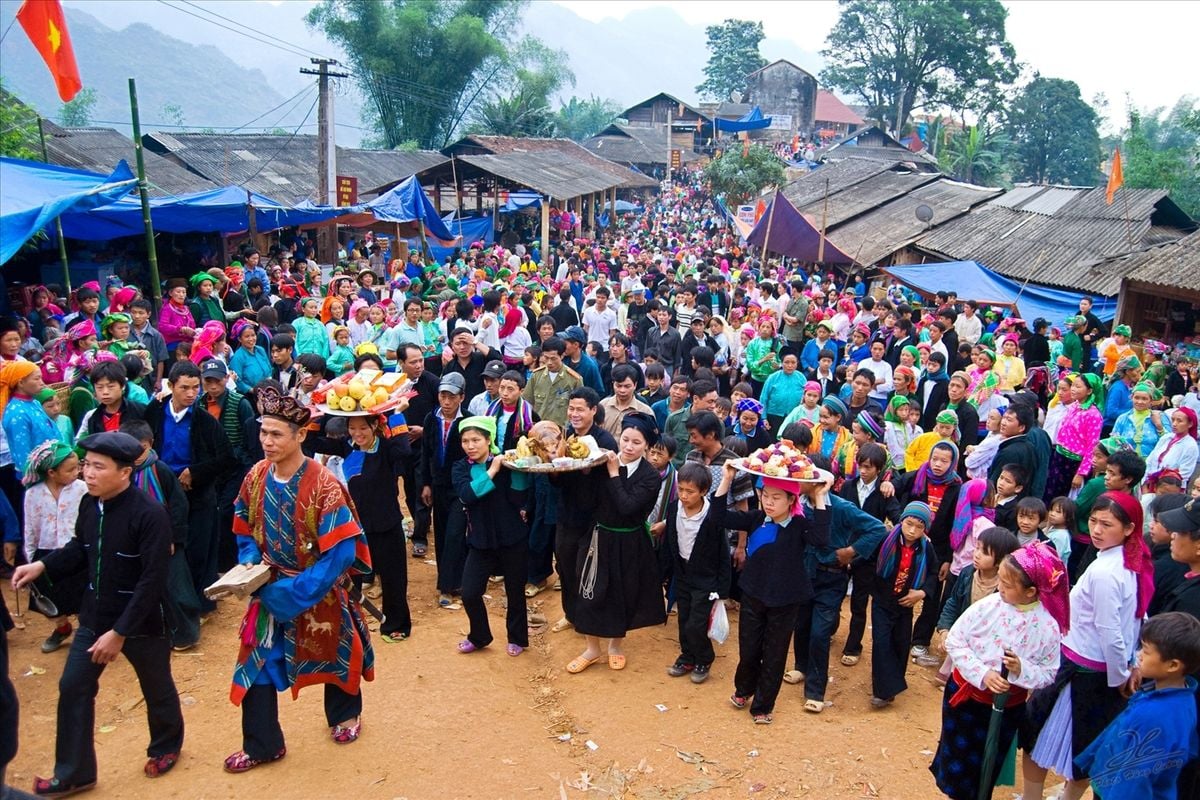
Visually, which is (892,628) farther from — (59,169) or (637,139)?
(637,139)

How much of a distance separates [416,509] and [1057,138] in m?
51.5

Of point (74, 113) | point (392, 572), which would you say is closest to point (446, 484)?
point (392, 572)

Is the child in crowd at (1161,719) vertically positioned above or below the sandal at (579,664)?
above

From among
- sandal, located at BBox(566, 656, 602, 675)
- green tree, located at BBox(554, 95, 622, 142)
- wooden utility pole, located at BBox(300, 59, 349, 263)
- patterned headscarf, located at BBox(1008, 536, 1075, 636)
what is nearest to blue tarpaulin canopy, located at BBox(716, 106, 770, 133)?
green tree, located at BBox(554, 95, 622, 142)

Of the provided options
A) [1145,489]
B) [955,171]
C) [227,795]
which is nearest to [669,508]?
[227,795]

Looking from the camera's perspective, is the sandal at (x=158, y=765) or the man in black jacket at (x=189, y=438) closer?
the sandal at (x=158, y=765)

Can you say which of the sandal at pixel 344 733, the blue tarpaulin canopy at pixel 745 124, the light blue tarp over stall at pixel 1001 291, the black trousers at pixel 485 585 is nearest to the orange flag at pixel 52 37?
the black trousers at pixel 485 585

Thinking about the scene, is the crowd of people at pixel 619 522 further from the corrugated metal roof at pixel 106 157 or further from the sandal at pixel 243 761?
the corrugated metal roof at pixel 106 157

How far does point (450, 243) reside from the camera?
66.0 feet

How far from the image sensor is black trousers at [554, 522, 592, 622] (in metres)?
5.30

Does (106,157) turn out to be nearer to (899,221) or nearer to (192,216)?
(192,216)

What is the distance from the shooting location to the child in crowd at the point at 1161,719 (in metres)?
3.17

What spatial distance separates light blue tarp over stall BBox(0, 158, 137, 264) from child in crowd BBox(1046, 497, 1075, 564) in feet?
25.1

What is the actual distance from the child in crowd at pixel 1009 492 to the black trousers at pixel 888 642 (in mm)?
922
